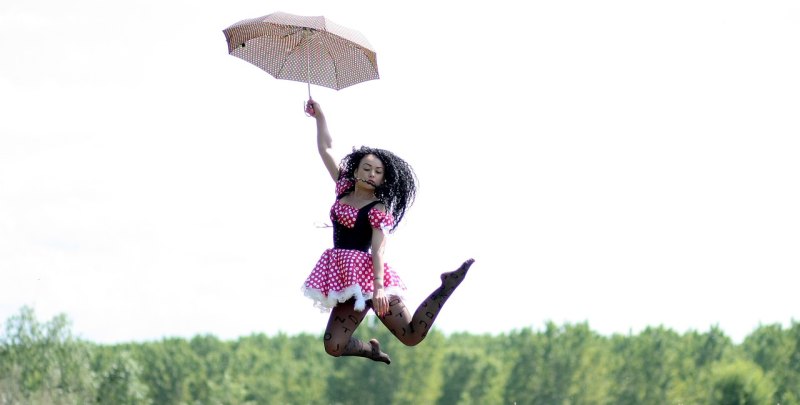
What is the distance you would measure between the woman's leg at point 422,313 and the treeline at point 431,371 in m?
39.7

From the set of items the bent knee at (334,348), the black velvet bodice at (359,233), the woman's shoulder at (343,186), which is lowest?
the bent knee at (334,348)

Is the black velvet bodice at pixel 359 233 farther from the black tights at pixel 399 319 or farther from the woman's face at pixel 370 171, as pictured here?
the black tights at pixel 399 319

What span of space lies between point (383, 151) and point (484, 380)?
208 feet

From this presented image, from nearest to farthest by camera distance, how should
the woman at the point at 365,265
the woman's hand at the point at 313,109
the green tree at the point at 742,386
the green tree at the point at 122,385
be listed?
the woman at the point at 365,265 → the woman's hand at the point at 313,109 → the green tree at the point at 742,386 → the green tree at the point at 122,385

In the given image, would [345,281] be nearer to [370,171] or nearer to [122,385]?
[370,171]

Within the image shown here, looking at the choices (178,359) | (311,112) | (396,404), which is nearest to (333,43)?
(311,112)

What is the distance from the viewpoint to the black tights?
31.6 ft

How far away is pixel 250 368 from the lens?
7700 cm

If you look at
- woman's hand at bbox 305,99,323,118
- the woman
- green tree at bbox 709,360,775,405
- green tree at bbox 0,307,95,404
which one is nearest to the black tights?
the woman

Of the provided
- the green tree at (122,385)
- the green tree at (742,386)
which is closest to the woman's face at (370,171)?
the green tree at (742,386)

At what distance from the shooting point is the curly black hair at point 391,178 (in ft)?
33.1

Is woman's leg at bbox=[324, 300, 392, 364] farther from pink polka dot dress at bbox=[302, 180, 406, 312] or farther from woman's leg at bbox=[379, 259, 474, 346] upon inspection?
woman's leg at bbox=[379, 259, 474, 346]

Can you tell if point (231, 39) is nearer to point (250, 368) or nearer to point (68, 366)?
Answer: point (68, 366)

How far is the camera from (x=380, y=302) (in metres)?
9.59
